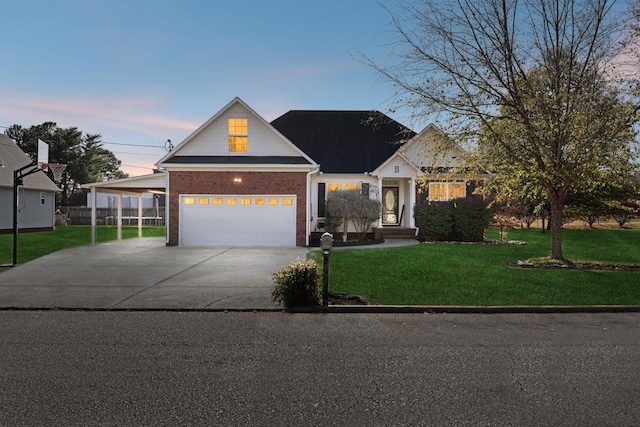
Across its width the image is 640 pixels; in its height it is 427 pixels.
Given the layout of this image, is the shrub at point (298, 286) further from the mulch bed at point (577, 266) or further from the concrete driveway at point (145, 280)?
Result: the mulch bed at point (577, 266)

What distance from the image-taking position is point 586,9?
11523mm

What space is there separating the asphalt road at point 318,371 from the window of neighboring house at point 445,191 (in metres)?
15.3

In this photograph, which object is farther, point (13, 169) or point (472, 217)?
point (13, 169)

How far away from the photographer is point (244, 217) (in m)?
18.4

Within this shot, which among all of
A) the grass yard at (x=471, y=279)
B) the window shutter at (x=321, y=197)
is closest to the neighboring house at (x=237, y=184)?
the window shutter at (x=321, y=197)

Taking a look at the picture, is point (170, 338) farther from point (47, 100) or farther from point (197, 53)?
point (47, 100)

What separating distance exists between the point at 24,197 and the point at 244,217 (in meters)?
18.5

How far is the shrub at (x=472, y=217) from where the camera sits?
19.4 meters

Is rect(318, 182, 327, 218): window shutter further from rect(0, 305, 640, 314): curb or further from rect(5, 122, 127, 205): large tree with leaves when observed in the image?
rect(5, 122, 127, 205): large tree with leaves

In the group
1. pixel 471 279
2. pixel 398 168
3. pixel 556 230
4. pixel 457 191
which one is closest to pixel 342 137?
pixel 398 168

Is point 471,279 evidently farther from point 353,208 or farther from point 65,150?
point 65,150

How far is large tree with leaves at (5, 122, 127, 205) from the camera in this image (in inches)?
1833

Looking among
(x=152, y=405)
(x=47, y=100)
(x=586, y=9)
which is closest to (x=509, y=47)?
(x=586, y=9)

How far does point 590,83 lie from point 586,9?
2093 millimetres
